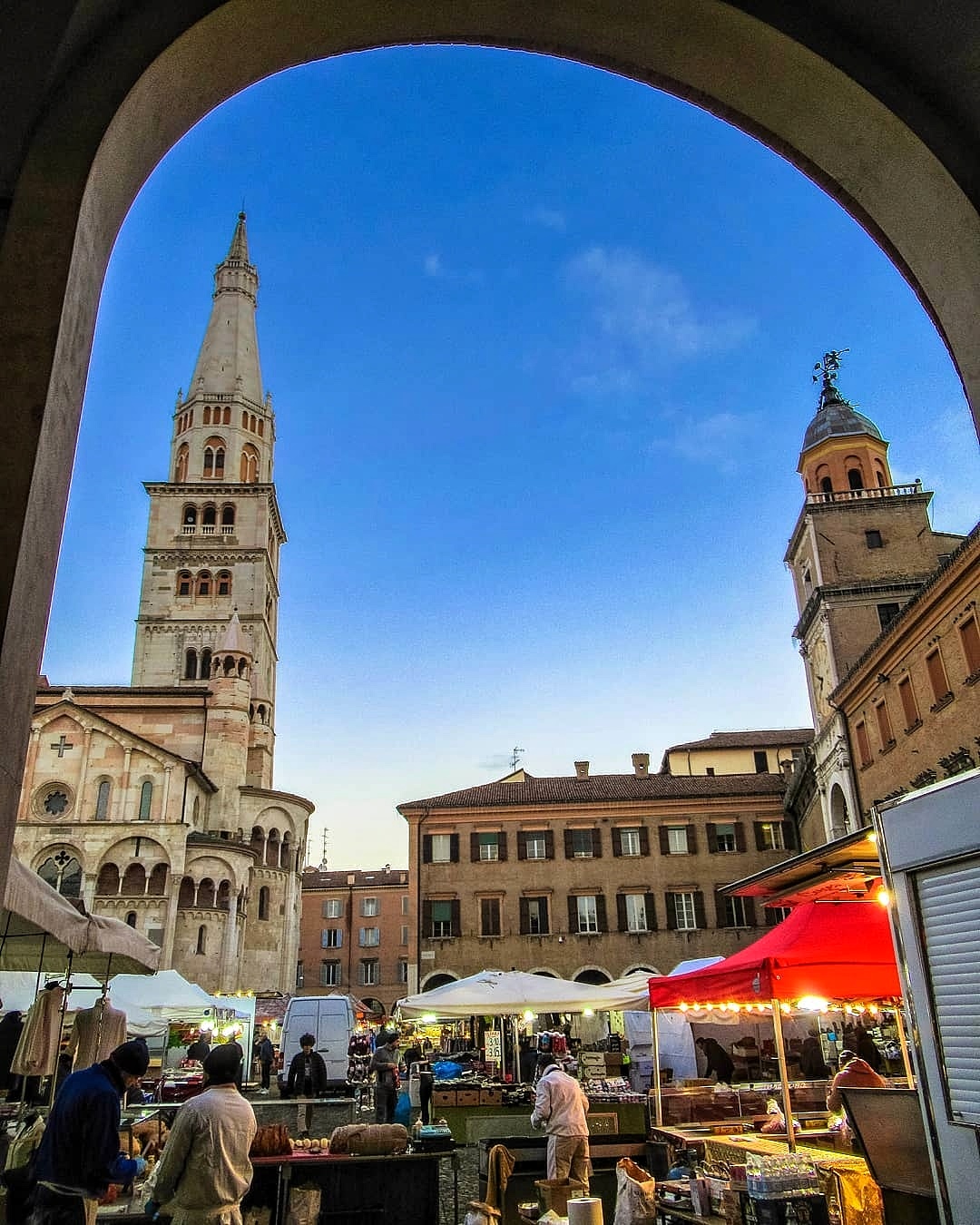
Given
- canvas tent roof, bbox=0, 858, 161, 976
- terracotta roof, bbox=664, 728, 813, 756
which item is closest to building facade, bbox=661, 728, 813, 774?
terracotta roof, bbox=664, 728, 813, 756

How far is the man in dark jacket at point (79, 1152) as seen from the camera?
504cm

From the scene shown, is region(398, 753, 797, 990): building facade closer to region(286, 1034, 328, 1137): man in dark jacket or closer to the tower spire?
region(286, 1034, 328, 1137): man in dark jacket

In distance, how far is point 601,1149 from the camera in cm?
1128

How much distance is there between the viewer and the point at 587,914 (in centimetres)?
4247

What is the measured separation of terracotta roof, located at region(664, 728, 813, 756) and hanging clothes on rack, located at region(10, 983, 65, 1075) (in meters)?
47.2

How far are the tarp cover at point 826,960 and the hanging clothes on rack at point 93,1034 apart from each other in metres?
6.40

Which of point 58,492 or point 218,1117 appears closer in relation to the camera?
point 58,492

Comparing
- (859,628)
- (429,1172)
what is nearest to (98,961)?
(429,1172)

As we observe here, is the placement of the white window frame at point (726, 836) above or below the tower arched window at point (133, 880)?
above

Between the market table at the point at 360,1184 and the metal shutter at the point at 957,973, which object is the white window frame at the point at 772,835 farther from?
the metal shutter at the point at 957,973

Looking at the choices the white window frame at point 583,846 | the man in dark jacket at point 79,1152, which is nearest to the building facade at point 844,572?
the white window frame at point 583,846

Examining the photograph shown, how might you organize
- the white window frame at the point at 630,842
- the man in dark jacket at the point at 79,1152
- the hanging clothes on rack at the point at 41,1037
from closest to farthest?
the man in dark jacket at the point at 79,1152
the hanging clothes on rack at the point at 41,1037
the white window frame at the point at 630,842

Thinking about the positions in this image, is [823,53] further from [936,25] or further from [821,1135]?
[821,1135]

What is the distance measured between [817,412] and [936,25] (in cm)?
4561
